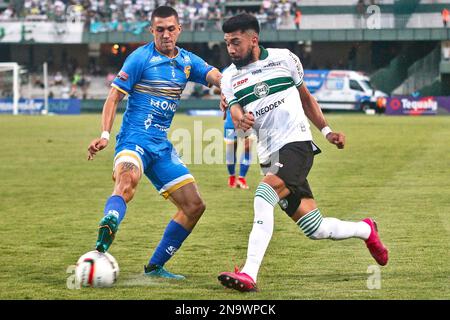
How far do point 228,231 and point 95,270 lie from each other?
4.42 meters

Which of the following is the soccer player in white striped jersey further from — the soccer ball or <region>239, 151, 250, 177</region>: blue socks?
<region>239, 151, 250, 177</region>: blue socks

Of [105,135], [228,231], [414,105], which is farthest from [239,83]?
[414,105]

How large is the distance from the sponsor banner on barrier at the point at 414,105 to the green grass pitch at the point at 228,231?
84.6 ft

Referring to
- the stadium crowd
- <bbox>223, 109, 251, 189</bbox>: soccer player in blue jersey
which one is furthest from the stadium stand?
<bbox>223, 109, 251, 189</bbox>: soccer player in blue jersey

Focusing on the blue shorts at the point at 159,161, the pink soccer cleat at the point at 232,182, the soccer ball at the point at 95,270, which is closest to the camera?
the soccer ball at the point at 95,270

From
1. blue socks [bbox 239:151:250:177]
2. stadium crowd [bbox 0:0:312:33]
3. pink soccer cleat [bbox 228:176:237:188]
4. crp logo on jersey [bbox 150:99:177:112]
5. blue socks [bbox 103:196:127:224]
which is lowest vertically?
stadium crowd [bbox 0:0:312:33]

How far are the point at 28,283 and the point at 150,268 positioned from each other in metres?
1.15

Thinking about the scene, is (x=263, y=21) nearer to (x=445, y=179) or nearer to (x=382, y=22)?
(x=382, y=22)

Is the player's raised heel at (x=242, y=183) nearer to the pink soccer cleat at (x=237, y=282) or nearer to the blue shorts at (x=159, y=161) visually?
the blue shorts at (x=159, y=161)

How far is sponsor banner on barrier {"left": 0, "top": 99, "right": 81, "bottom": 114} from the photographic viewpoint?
5594cm

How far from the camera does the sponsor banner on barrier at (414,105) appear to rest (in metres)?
50.8

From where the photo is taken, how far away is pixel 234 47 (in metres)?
8.27

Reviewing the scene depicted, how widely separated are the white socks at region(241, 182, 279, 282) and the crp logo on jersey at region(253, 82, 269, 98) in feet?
2.66

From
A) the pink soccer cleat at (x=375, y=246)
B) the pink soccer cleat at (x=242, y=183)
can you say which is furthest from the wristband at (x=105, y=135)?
the pink soccer cleat at (x=242, y=183)
